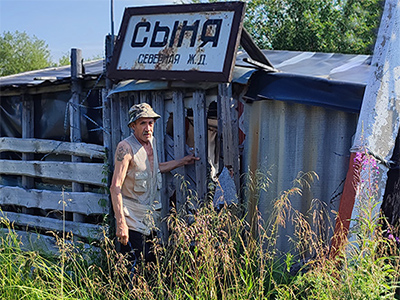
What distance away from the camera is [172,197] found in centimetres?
601

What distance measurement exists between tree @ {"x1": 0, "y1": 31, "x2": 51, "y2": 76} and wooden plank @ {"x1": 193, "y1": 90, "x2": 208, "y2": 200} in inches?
1110

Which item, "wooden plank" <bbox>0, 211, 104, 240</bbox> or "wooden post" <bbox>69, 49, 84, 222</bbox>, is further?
"wooden post" <bbox>69, 49, 84, 222</bbox>

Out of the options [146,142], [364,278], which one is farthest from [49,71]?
[364,278]

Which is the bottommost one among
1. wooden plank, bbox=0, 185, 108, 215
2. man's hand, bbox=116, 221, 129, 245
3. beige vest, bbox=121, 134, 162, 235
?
wooden plank, bbox=0, 185, 108, 215

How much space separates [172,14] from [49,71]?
4843mm

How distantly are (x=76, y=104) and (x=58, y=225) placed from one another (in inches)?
65.1

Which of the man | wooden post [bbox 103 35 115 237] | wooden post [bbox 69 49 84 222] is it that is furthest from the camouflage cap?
wooden post [bbox 69 49 84 222]

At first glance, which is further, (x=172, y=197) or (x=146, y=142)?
(x=172, y=197)

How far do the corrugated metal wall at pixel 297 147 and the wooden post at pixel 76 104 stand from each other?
2439 millimetres

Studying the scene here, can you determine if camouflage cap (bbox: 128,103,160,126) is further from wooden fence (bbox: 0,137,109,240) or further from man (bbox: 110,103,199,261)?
wooden fence (bbox: 0,137,109,240)

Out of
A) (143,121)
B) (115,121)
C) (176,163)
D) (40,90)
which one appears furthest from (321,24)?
(143,121)

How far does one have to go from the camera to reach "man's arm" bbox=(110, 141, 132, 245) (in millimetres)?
4379

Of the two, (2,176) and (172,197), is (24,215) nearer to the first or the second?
(2,176)

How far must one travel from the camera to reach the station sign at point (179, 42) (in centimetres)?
516
